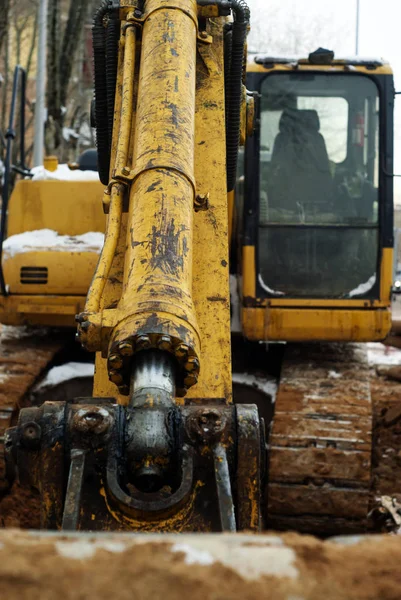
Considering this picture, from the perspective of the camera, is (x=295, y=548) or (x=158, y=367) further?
(x=158, y=367)

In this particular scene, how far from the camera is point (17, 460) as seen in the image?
2727 millimetres

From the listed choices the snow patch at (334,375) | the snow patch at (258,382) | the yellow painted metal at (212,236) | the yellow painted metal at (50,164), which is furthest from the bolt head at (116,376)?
the yellow painted metal at (50,164)

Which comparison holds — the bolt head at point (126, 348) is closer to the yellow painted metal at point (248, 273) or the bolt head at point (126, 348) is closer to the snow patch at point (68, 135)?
the yellow painted metal at point (248, 273)

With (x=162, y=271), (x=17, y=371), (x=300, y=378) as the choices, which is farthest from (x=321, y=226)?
(x=162, y=271)

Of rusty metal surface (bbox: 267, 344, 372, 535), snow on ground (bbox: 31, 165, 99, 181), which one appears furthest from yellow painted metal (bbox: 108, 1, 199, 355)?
Result: snow on ground (bbox: 31, 165, 99, 181)

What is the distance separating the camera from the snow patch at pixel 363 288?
20.2ft

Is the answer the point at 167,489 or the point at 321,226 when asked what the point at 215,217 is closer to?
the point at 167,489

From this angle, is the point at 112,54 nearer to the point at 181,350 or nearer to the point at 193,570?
the point at 181,350

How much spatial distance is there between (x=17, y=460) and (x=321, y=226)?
154 inches

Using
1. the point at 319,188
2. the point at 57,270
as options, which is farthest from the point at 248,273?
the point at 57,270

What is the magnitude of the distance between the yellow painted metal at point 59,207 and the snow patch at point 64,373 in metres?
1.04

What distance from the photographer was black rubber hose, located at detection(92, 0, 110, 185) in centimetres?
414

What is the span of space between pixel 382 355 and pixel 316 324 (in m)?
1.79

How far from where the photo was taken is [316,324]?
19.8ft
